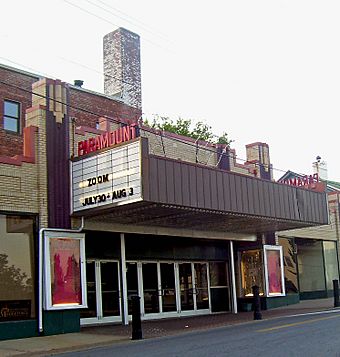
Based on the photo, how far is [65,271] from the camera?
56.6 feet

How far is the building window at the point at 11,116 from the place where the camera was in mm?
27219

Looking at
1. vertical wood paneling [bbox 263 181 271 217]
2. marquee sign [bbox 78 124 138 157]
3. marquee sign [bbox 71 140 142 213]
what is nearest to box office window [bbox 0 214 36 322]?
marquee sign [bbox 71 140 142 213]

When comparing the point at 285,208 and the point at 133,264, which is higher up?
the point at 285,208

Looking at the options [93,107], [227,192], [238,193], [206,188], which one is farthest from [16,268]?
[93,107]

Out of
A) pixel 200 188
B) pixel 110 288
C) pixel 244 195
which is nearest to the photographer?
pixel 200 188

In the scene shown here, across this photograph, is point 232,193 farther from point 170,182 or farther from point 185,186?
point 170,182

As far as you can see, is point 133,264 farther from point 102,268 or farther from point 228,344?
point 228,344

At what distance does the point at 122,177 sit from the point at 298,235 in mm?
16021

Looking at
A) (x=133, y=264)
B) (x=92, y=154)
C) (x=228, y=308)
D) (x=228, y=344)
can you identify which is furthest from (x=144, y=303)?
(x=228, y=344)

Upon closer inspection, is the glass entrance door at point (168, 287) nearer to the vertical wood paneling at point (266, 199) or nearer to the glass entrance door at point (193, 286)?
the glass entrance door at point (193, 286)

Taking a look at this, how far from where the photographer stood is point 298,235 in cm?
3006

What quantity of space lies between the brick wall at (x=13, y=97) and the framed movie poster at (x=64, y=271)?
10.4 meters

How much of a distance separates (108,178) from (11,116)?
12.5m

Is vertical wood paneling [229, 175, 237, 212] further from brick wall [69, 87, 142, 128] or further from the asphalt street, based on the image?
brick wall [69, 87, 142, 128]
